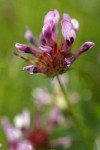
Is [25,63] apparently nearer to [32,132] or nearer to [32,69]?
[32,132]

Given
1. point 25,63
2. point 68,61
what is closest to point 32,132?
point 25,63

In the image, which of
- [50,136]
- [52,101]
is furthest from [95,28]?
[50,136]

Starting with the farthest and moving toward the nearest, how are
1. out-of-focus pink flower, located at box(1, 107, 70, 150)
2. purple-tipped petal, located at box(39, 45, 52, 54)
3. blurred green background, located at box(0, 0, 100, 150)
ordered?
1. blurred green background, located at box(0, 0, 100, 150)
2. out-of-focus pink flower, located at box(1, 107, 70, 150)
3. purple-tipped petal, located at box(39, 45, 52, 54)

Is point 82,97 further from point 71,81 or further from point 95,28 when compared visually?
point 95,28

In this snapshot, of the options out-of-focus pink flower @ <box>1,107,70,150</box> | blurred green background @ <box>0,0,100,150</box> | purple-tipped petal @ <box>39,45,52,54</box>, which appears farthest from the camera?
blurred green background @ <box>0,0,100,150</box>

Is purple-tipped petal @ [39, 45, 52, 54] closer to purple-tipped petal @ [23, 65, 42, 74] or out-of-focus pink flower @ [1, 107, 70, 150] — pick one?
purple-tipped petal @ [23, 65, 42, 74]

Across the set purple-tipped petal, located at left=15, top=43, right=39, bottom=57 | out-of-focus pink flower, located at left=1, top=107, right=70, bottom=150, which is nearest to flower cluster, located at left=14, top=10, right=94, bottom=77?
purple-tipped petal, located at left=15, top=43, right=39, bottom=57

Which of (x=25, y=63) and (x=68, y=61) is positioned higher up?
(x=25, y=63)
